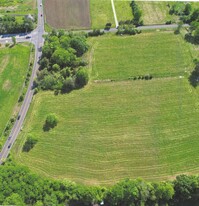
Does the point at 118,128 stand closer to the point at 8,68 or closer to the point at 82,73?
the point at 82,73

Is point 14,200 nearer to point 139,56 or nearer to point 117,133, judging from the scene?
point 117,133

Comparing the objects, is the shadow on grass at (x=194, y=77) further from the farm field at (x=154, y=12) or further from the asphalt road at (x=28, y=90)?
the asphalt road at (x=28, y=90)

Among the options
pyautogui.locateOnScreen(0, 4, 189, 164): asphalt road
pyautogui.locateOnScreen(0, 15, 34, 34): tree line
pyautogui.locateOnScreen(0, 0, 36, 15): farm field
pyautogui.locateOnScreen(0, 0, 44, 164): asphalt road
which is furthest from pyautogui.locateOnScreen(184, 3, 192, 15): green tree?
pyautogui.locateOnScreen(0, 0, 36, 15): farm field

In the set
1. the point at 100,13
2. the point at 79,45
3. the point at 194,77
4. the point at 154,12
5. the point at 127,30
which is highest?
the point at 100,13

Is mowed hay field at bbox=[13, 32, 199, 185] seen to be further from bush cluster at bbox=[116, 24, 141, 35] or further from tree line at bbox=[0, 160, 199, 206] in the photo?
bush cluster at bbox=[116, 24, 141, 35]

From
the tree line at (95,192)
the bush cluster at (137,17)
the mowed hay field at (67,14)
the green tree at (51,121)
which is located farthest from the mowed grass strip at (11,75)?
the bush cluster at (137,17)

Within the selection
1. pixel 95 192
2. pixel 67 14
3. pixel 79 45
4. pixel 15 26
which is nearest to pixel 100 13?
pixel 67 14

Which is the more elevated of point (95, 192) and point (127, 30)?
point (127, 30)
